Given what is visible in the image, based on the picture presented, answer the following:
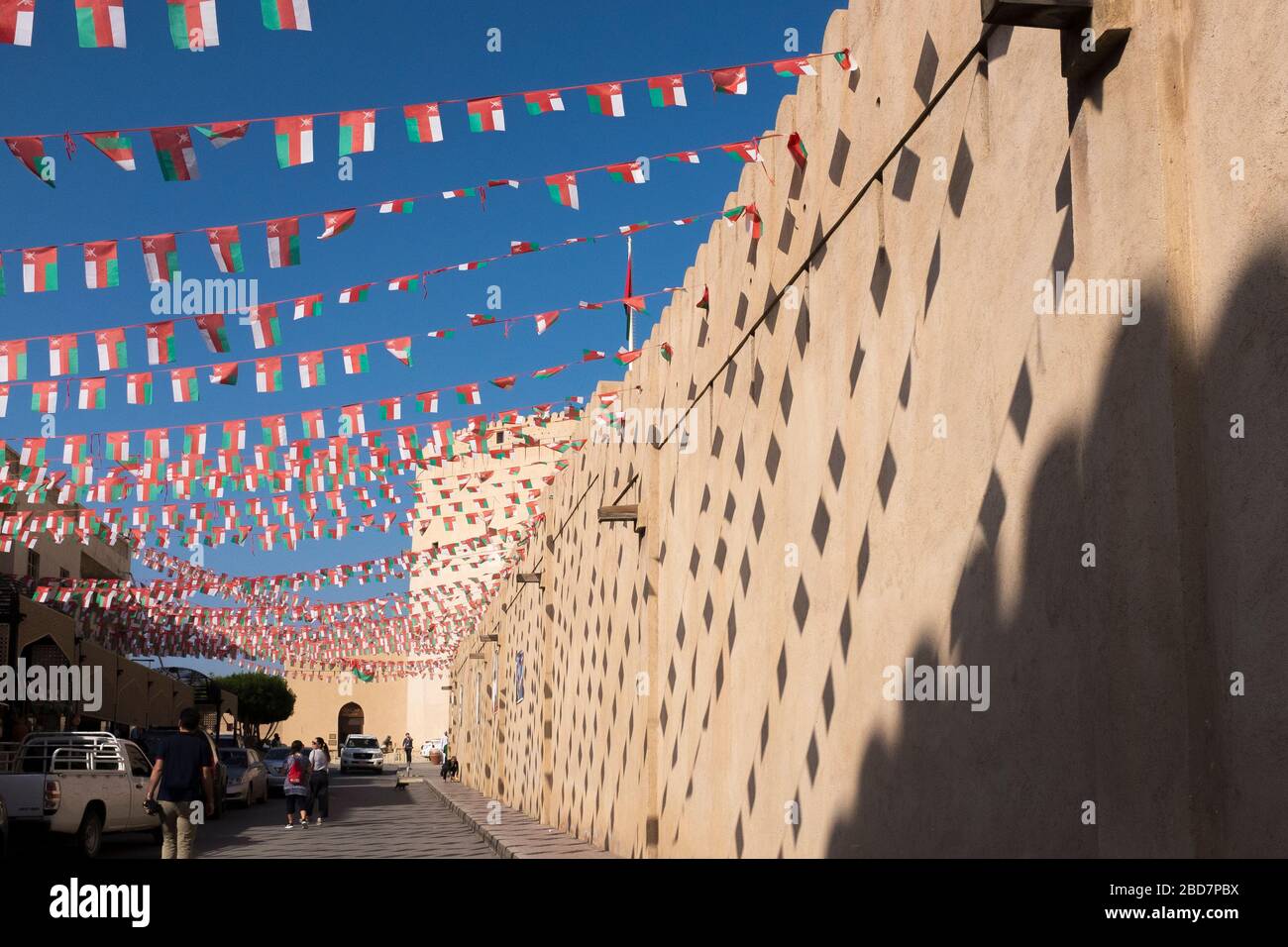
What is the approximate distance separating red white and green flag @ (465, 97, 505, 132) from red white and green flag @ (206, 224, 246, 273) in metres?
2.35

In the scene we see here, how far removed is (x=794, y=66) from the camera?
311 inches

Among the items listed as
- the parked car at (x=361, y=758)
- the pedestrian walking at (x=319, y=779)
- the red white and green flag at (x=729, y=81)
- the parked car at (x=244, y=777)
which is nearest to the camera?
the red white and green flag at (x=729, y=81)

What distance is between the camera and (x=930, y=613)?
6258 mm

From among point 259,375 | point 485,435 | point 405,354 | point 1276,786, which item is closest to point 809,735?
point 1276,786

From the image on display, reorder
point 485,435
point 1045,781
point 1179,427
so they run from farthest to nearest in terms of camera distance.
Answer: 1. point 485,435
2. point 1045,781
3. point 1179,427

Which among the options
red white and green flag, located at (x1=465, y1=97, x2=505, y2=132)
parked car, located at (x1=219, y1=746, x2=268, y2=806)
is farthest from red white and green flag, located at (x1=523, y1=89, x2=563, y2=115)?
parked car, located at (x1=219, y1=746, x2=268, y2=806)

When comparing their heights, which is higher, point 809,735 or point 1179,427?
point 1179,427

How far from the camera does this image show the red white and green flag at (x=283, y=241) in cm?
971

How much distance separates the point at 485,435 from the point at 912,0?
1151 centimetres

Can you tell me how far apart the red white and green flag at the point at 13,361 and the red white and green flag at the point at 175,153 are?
14.1 ft

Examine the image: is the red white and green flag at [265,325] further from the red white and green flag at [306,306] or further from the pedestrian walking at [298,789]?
the pedestrian walking at [298,789]

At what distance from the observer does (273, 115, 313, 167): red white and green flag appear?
27.7 ft

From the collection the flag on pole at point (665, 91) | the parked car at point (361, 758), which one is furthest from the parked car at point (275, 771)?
the flag on pole at point (665, 91)
